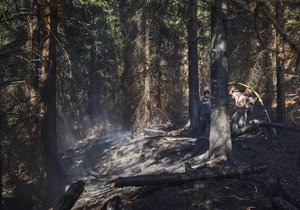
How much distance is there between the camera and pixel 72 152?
25.4m

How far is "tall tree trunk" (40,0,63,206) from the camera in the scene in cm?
1538

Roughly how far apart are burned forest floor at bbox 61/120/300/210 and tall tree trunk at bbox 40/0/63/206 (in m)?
1.45

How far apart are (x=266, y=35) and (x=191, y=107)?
5.13 metres

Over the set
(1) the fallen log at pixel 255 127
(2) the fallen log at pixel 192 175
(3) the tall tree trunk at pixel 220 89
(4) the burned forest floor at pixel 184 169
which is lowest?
(4) the burned forest floor at pixel 184 169

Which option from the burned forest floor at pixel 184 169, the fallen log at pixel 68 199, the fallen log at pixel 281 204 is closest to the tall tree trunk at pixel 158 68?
the burned forest floor at pixel 184 169

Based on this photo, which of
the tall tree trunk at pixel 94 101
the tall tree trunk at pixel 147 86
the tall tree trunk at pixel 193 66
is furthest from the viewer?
the tall tree trunk at pixel 94 101

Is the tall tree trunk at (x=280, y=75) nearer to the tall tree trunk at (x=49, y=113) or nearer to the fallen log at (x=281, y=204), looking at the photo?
the fallen log at (x=281, y=204)

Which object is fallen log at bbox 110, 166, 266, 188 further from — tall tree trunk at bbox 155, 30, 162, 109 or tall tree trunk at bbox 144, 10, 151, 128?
tall tree trunk at bbox 155, 30, 162, 109

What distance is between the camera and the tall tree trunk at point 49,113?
605 inches

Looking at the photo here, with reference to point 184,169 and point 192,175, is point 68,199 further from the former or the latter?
point 184,169

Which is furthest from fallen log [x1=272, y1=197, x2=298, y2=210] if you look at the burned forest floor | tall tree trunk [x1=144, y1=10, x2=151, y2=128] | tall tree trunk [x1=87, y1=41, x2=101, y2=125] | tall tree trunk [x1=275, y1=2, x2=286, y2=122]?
tall tree trunk [x1=87, y1=41, x2=101, y2=125]

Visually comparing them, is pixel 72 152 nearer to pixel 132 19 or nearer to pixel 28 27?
pixel 132 19

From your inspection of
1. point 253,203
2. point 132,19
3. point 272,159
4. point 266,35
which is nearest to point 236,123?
point 272,159

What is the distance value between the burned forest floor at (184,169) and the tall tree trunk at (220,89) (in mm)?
625
